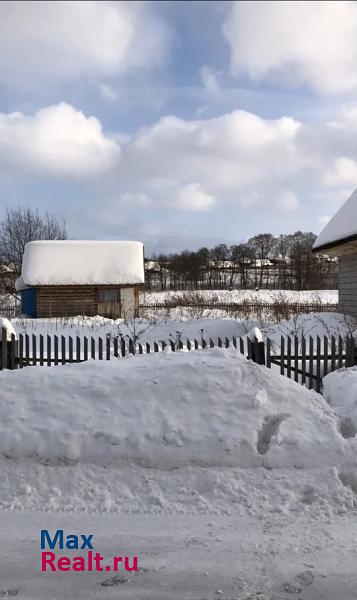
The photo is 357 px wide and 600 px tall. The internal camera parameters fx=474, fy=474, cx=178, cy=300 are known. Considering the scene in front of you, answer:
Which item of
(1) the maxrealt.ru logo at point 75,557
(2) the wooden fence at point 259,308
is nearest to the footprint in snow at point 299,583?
(1) the maxrealt.ru logo at point 75,557

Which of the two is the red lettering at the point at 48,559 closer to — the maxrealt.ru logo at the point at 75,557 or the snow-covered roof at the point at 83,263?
the maxrealt.ru logo at the point at 75,557

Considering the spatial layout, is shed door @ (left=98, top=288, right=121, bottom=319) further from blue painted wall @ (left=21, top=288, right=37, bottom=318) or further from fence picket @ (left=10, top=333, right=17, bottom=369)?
fence picket @ (left=10, top=333, right=17, bottom=369)

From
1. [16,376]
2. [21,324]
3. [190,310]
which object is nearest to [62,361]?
[16,376]

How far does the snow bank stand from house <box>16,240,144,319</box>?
2245cm

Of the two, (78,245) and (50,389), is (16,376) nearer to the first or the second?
(50,389)

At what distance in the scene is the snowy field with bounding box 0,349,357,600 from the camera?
300cm

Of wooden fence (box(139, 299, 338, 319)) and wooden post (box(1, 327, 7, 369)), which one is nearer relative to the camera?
wooden post (box(1, 327, 7, 369))

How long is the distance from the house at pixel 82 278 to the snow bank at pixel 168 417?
2245 centimetres

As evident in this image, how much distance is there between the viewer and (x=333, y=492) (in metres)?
4.09

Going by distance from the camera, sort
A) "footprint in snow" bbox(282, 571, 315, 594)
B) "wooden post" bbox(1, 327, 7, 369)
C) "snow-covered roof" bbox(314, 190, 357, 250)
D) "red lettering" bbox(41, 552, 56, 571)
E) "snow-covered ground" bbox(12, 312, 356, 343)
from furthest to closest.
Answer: "snow-covered ground" bbox(12, 312, 356, 343)
"snow-covered roof" bbox(314, 190, 357, 250)
"wooden post" bbox(1, 327, 7, 369)
"red lettering" bbox(41, 552, 56, 571)
"footprint in snow" bbox(282, 571, 315, 594)

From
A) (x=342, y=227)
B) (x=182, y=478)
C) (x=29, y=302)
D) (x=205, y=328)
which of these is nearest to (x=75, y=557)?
(x=182, y=478)

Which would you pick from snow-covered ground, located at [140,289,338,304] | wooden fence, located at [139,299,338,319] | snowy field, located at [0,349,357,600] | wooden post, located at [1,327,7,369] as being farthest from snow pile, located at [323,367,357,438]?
snow-covered ground, located at [140,289,338,304]

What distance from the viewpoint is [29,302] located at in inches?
1169

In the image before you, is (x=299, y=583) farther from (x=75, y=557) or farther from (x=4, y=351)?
(x=4, y=351)
